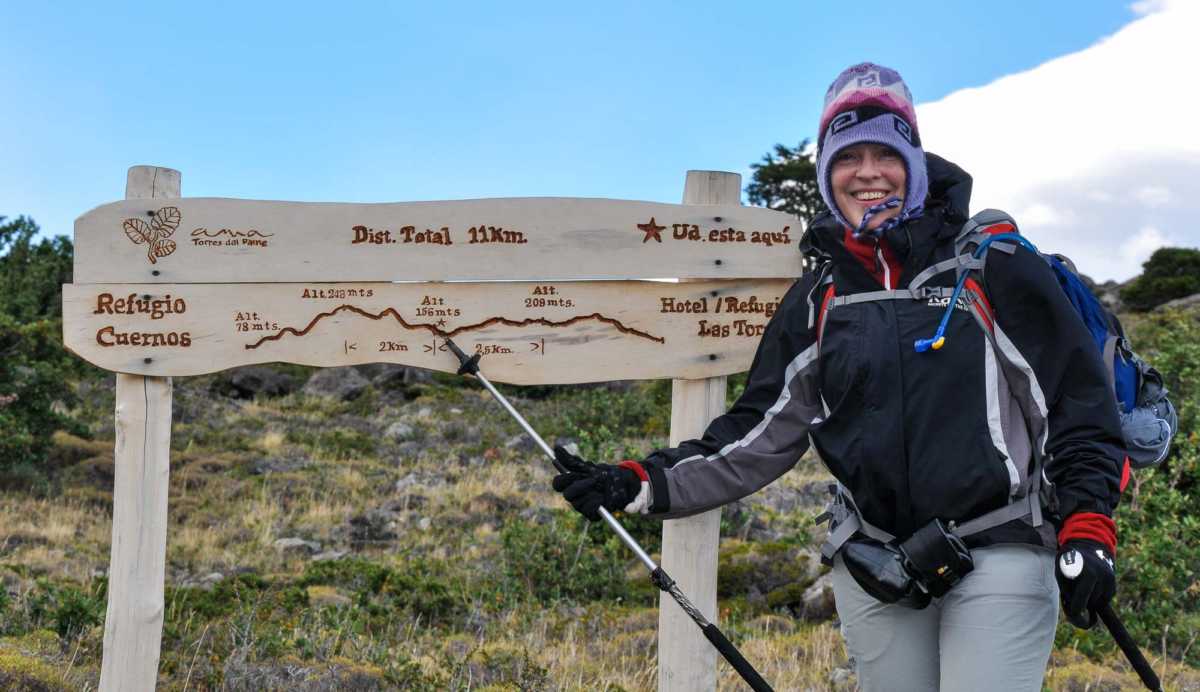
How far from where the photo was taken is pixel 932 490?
286cm

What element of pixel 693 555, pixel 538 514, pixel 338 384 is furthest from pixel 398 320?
A: pixel 338 384

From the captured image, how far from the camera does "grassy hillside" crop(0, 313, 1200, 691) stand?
5066 millimetres

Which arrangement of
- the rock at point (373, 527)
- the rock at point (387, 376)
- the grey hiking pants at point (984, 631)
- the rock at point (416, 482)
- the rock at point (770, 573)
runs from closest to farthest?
the grey hiking pants at point (984, 631)
the rock at point (770, 573)
the rock at point (373, 527)
the rock at point (416, 482)
the rock at point (387, 376)

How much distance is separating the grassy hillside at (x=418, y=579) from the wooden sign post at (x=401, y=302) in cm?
97

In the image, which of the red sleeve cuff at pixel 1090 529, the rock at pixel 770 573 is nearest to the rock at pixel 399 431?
the rock at pixel 770 573

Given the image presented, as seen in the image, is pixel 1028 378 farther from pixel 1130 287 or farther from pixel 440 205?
pixel 1130 287

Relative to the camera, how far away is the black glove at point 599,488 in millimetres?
3436

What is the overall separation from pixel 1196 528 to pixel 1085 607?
15.7 ft

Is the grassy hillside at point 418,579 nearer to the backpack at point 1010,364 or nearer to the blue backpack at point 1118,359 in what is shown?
the backpack at point 1010,364

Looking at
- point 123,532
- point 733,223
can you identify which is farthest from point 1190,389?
point 123,532

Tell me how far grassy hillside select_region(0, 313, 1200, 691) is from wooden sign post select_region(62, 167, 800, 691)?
0.97m

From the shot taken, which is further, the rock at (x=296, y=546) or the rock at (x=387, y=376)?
the rock at (x=387, y=376)

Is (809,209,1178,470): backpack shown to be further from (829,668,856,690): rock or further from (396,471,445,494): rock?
(396,471,445,494): rock

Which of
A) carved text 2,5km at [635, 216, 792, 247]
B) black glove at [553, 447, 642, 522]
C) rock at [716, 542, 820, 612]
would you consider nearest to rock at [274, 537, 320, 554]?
rock at [716, 542, 820, 612]
